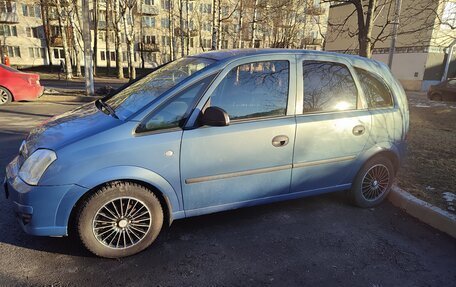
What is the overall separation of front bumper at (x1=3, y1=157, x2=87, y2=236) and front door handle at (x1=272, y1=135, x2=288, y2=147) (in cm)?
177

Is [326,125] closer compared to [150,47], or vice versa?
[326,125]

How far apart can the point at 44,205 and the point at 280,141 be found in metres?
2.17

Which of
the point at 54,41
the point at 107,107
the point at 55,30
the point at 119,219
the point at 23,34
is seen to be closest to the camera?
the point at 119,219

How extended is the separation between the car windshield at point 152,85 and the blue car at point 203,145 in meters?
0.02

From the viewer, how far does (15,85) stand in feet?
34.3

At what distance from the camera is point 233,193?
10.4ft

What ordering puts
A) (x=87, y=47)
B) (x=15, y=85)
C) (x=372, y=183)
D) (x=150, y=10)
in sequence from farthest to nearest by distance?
1. (x=150, y=10)
2. (x=87, y=47)
3. (x=15, y=85)
4. (x=372, y=183)

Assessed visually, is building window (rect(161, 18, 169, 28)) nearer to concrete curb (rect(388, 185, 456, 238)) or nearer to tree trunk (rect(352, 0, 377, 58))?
tree trunk (rect(352, 0, 377, 58))

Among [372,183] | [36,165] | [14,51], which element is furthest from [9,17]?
[372,183]

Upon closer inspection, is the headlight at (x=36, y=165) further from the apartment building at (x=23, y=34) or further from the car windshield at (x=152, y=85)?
the apartment building at (x=23, y=34)

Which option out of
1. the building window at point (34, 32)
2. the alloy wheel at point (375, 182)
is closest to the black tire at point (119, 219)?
the alloy wheel at point (375, 182)

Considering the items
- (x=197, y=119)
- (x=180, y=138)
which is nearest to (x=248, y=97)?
(x=197, y=119)

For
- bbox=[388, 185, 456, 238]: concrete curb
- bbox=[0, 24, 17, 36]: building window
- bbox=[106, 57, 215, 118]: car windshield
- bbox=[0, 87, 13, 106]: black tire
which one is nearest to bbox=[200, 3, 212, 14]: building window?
bbox=[0, 24, 17, 36]: building window

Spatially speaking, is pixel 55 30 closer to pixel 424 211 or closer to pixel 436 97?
pixel 436 97
